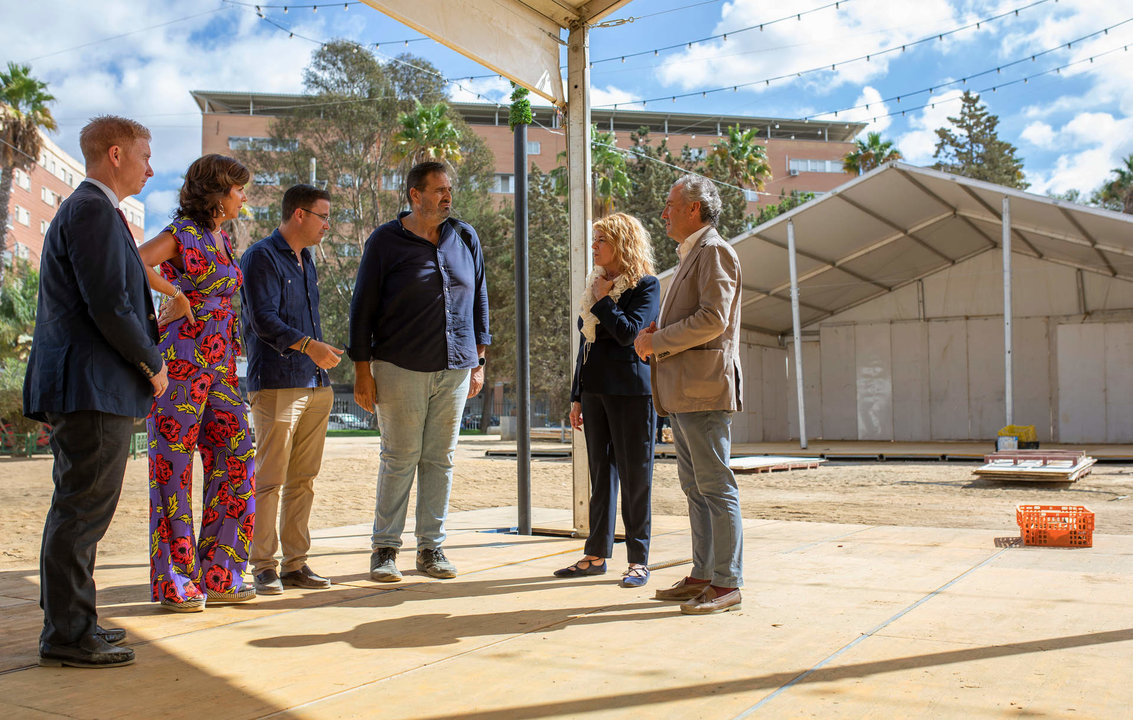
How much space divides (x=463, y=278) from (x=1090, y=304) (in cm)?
2045

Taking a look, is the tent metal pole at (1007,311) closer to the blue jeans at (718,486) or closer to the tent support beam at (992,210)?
the tent support beam at (992,210)

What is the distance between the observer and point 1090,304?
2017 centimetres

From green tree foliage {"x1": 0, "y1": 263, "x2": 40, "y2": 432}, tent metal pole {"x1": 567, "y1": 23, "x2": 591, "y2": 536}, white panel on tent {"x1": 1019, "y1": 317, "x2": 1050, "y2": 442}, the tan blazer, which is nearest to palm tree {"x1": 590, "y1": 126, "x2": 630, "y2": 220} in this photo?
white panel on tent {"x1": 1019, "y1": 317, "x2": 1050, "y2": 442}

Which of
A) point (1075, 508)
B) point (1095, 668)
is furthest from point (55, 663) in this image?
point (1075, 508)

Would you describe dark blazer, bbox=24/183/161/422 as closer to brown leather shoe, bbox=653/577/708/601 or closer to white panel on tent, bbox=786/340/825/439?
brown leather shoe, bbox=653/577/708/601

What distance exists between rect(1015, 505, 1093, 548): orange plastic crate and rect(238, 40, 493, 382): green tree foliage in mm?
28662

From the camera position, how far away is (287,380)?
11.6ft

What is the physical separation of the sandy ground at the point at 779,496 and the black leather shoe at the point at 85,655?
259 cm

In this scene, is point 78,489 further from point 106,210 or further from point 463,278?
point 463,278

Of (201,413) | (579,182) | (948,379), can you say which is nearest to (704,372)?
(201,413)

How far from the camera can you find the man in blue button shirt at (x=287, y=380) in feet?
11.6

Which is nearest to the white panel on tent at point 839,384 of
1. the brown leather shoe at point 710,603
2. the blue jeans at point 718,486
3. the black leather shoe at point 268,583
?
the blue jeans at point 718,486

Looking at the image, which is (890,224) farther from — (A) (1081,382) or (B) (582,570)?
(B) (582,570)

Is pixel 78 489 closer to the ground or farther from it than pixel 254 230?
closer to the ground
